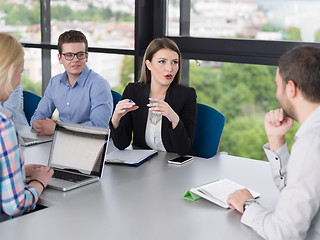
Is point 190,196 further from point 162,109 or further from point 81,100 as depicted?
point 81,100

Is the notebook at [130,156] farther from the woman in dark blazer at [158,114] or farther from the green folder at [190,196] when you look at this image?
the green folder at [190,196]

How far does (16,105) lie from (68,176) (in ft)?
5.31

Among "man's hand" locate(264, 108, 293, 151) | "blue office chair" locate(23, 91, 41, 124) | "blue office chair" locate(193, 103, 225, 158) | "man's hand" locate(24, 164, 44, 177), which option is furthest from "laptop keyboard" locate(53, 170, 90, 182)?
"blue office chair" locate(23, 91, 41, 124)

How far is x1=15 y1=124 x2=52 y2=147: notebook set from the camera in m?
2.87

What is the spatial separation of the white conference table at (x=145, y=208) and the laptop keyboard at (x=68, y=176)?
81 millimetres

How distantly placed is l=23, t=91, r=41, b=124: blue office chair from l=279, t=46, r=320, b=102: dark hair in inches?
102

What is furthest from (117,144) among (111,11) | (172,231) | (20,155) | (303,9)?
(111,11)

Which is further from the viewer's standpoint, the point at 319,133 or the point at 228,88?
the point at 228,88

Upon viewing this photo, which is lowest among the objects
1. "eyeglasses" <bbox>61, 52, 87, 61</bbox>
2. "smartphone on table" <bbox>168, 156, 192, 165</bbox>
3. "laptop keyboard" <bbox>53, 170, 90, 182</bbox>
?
"laptop keyboard" <bbox>53, 170, 90, 182</bbox>

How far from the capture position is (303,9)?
3453 millimetres

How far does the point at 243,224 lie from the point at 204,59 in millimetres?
2265

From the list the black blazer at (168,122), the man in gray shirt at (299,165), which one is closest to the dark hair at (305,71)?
the man in gray shirt at (299,165)

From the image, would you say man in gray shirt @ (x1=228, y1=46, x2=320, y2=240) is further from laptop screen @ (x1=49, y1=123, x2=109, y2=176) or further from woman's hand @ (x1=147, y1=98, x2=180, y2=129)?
woman's hand @ (x1=147, y1=98, x2=180, y2=129)

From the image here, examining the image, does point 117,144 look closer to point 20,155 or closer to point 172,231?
point 20,155
